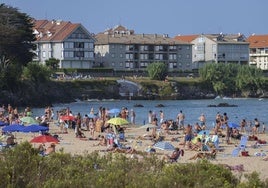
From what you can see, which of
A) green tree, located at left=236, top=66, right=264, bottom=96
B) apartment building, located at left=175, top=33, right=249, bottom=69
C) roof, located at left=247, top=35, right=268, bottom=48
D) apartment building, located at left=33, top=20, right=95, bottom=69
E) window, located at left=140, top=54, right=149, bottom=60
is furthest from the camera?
roof, located at left=247, top=35, right=268, bottom=48

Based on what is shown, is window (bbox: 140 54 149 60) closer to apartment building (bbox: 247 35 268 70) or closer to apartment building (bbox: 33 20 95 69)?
apartment building (bbox: 33 20 95 69)

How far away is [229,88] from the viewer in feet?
398

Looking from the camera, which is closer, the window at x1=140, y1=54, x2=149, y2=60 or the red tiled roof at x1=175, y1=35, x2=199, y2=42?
the window at x1=140, y1=54, x2=149, y2=60

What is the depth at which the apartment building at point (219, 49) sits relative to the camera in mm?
144250

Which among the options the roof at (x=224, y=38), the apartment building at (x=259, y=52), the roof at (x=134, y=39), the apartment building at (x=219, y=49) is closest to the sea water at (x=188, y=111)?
the roof at (x=134, y=39)

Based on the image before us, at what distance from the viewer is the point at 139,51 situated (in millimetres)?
134875

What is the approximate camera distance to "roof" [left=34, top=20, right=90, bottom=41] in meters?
123

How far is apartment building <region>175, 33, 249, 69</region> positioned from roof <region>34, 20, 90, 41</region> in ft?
103

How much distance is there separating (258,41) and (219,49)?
16.7m

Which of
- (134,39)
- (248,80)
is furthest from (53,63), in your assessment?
(248,80)

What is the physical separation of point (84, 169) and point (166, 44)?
124m

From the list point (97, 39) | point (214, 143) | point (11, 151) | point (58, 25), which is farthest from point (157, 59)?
→ point (11, 151)

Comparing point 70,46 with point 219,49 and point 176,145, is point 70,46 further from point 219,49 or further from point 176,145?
point 176,145

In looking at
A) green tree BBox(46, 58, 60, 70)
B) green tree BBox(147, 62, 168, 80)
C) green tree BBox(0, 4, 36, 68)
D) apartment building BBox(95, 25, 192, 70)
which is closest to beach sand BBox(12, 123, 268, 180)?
green tree BBox(0, 4, 36, 68)
